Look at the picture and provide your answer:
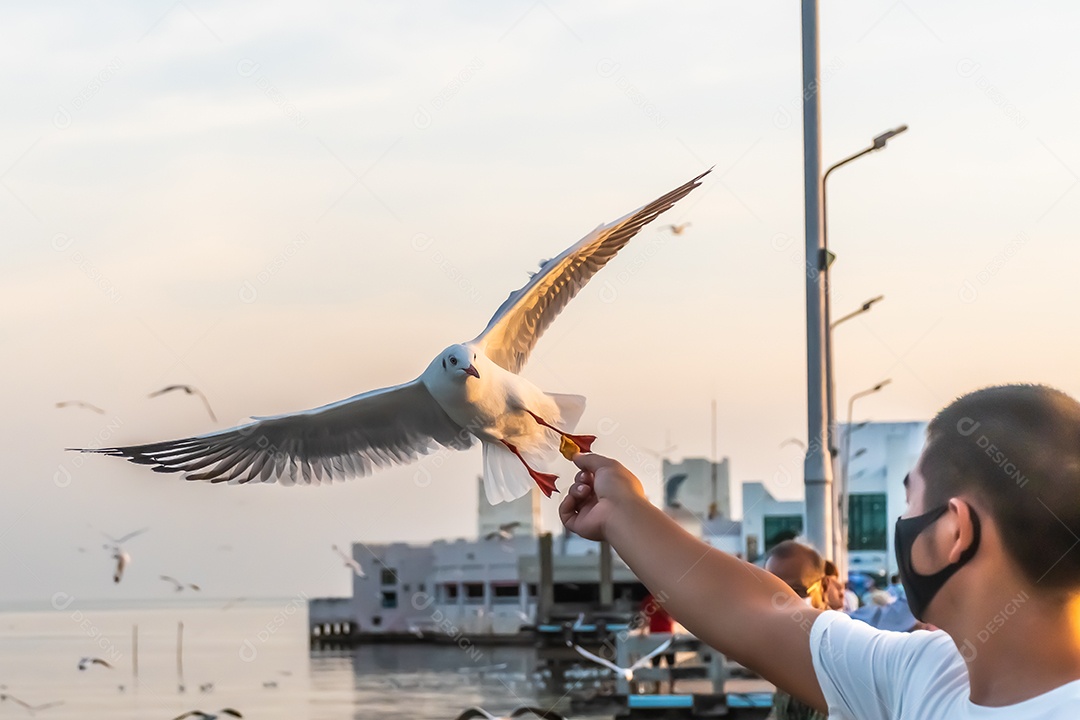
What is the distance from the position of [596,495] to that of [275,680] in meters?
48.3

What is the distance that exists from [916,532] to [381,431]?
13.0 feet

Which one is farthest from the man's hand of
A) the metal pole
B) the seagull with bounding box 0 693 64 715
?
the seagull with bounding box 0 693 64 715

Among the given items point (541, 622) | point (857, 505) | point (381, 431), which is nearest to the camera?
point (381, 431)

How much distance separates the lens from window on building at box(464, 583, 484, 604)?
64938mm

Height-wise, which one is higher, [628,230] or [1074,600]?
[628,230]

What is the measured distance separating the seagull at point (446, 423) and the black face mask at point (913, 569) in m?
2.65

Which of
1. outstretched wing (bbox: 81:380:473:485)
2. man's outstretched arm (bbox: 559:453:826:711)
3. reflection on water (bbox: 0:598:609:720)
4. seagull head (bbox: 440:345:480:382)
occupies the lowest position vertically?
reflection on water (bbox: 0:598:609:720)

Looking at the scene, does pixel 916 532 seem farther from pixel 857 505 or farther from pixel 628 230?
pixel 857 505

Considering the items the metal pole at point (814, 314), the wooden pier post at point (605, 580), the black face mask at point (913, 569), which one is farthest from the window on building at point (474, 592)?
the black face mask at point (913, 569)

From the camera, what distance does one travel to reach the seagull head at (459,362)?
4.30 meters

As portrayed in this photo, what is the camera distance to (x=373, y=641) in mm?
70188

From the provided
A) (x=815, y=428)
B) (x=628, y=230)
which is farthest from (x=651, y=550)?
(x=815, y=428)

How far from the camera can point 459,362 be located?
14.3 ft

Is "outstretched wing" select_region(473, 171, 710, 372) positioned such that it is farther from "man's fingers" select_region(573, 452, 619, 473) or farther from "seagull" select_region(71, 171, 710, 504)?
"man's fingers" select_region(573, 452, 619, 473)
